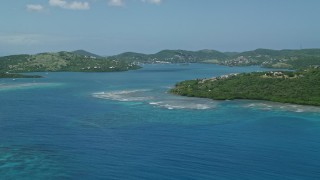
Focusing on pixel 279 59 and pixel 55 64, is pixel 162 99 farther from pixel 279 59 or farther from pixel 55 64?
pixel 279 59

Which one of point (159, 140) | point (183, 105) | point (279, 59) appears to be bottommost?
point (159, 140)

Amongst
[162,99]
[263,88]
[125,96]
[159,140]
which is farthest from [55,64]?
[159,140]

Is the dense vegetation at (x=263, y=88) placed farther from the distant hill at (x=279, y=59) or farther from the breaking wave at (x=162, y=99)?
the distant hill at (x=279, y=59)

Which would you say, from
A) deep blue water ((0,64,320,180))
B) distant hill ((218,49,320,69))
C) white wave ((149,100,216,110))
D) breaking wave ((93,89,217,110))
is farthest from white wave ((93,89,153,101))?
distant hill ((218,49,320,69))

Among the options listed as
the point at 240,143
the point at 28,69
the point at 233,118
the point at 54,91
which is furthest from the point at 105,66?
the point at 240,143

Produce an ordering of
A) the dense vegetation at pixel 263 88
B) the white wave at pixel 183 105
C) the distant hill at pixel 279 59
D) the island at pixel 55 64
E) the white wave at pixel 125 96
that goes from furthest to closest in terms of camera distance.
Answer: the distant hill at pixel 279 59, the island at pixel 55 64, the white wave at pixel 125 96, the dense vegetation at pixel 263 88, the white wave at pixel 183 105

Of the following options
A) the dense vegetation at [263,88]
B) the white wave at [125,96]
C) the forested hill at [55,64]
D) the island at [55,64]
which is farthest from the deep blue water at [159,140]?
the forested hill at [55,64]
